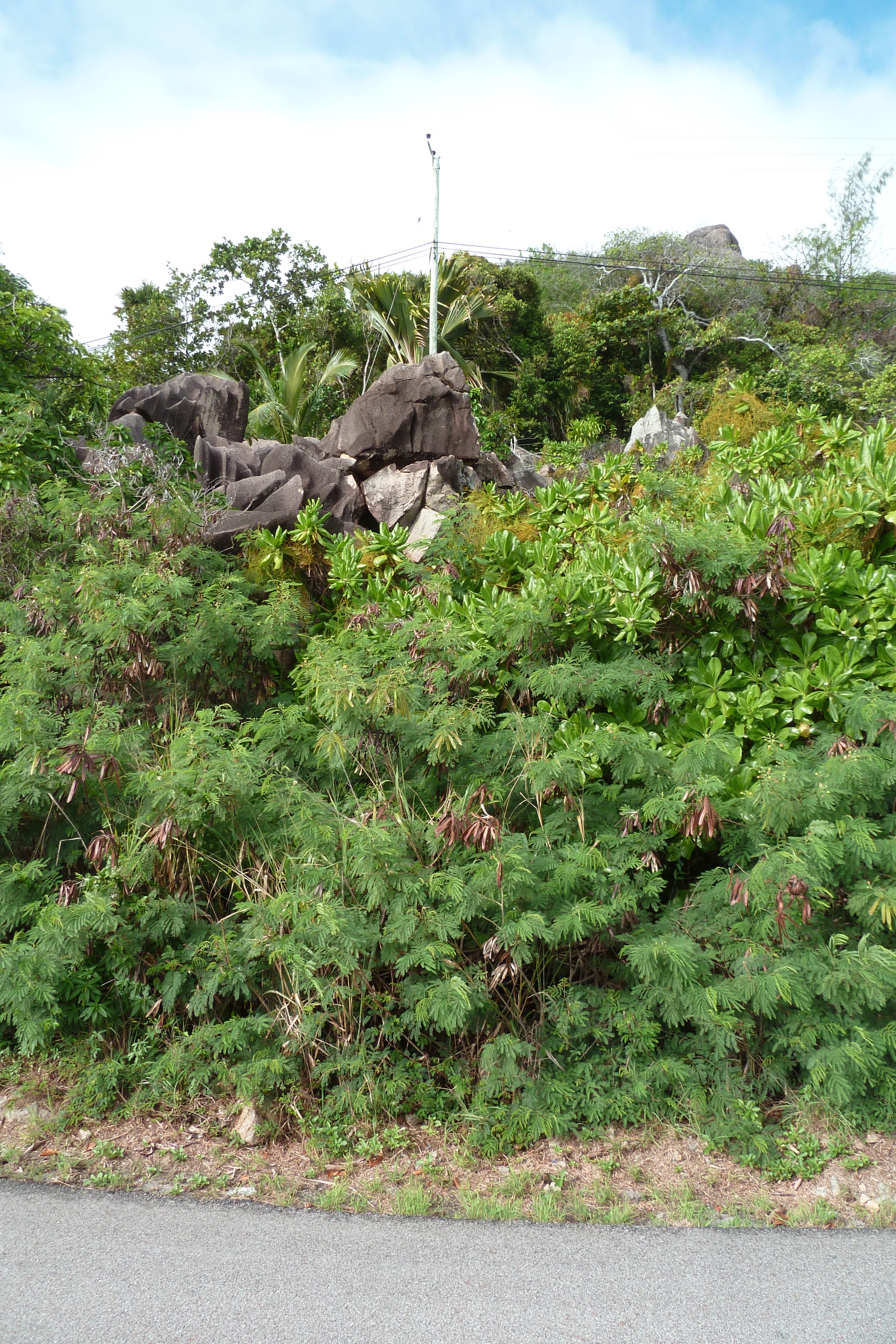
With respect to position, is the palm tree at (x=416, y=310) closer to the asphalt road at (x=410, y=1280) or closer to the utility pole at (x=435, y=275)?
the utility pole at (x=435, y=275)

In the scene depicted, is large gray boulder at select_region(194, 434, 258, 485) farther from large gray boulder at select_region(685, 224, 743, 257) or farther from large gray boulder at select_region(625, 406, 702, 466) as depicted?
large gray boulder at select_region(685, 224, 743, 257)

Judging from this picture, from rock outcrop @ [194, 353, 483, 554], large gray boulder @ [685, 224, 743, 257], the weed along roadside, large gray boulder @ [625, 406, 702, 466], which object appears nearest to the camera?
the weed along roadside

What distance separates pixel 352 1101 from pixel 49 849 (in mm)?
1909

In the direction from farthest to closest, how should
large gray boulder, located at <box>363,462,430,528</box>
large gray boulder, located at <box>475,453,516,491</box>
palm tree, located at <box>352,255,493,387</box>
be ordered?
palm tree, located at <box>352,255,493,387</box>, large gray boulder, located at <box>475,453,516,491</box>, large gray boulder, located at <box>363,462,430,528</box>

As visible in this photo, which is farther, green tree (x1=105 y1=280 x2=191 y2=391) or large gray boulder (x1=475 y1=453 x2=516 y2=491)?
green tree (x1=105 y1=280 x2=191 y2=391)

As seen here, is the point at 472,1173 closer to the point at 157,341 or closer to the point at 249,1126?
the point at 249,1126

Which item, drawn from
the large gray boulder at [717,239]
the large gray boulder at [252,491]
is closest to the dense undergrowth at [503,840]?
the large gray boulder at [252,491]

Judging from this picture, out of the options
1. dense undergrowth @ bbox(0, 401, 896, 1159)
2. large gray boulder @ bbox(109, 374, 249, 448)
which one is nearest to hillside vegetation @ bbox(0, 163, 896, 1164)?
dense undergrowth @ bbox(0, 401, 896, 1159)

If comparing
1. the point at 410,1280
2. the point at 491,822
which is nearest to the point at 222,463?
the point at 491,822

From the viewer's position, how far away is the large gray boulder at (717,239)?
34.4 metres

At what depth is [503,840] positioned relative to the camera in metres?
3.49

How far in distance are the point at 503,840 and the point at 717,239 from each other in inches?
1515

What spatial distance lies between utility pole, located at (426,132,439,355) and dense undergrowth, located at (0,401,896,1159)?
14.9 m

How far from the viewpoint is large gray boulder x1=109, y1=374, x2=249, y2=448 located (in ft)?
Result: 28.6
